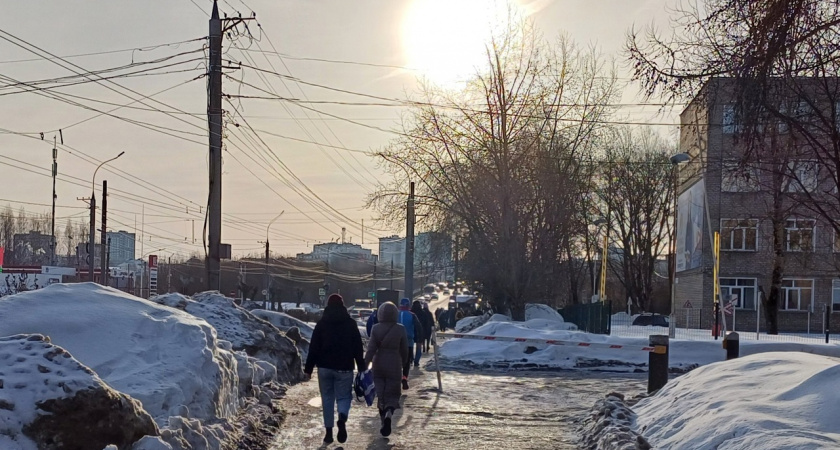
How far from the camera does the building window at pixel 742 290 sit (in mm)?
52500

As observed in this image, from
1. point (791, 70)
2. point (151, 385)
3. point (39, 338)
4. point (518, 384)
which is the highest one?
point (791, 70)

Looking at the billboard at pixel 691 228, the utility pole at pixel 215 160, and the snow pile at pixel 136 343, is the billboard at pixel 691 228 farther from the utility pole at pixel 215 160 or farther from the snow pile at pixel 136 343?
the snow pile at pixel 136 343

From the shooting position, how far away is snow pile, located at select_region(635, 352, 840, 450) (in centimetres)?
668

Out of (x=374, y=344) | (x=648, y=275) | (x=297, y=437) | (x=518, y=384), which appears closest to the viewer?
(x=297, y=437)

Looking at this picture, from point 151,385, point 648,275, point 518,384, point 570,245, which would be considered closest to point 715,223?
point 570,245

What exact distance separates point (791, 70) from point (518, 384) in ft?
37.5

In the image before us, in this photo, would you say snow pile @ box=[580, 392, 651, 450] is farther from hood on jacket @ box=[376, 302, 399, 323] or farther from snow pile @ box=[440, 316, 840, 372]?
snow pile @ box=[440, 316, 840, 372]

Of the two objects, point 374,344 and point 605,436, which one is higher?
point 374,344

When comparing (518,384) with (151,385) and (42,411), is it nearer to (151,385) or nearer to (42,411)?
(151,385)

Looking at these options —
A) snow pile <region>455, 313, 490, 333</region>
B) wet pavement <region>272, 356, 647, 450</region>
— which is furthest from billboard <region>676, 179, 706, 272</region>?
wet pavement <region>272, 356, 647, 450</region>

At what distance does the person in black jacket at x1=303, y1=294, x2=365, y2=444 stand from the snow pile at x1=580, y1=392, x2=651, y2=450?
2861 mm

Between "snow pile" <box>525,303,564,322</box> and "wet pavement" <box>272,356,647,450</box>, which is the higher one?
"wet pavement" <box>272,356,647,450</box>

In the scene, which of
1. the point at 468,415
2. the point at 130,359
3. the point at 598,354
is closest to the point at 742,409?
the point at 130,359

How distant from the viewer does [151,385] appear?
29.2 ft
